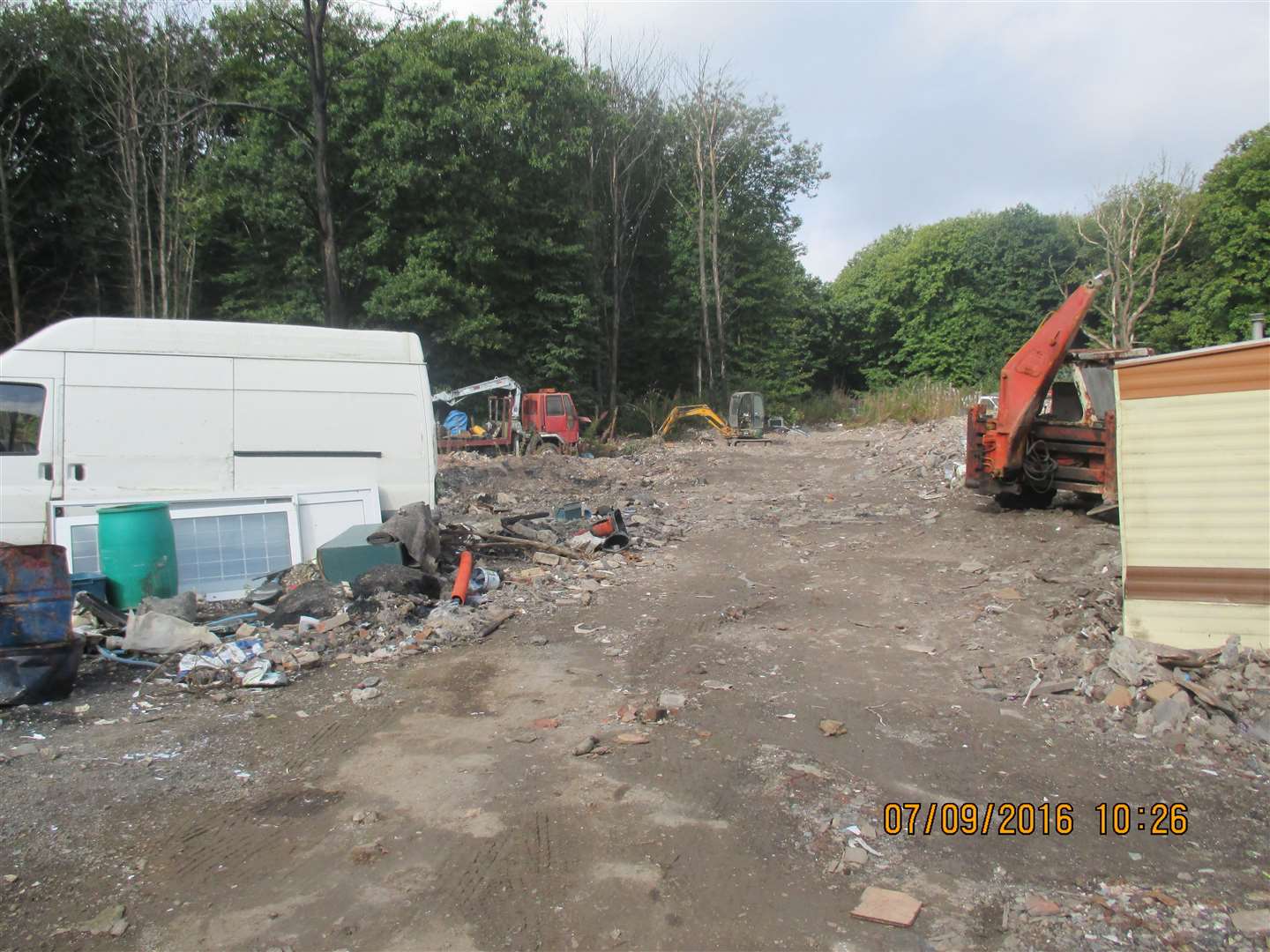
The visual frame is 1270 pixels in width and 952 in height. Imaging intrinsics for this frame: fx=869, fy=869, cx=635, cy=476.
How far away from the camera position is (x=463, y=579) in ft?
26.9

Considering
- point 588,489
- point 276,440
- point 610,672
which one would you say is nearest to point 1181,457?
point 610,672

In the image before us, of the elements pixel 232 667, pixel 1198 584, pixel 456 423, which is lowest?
pixel 232 667

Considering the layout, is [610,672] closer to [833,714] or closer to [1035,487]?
[833,714]

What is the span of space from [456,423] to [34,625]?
61.9 ft

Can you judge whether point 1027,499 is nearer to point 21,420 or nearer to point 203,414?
point 203,414

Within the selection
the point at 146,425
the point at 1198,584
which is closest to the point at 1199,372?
the point at 1198,584

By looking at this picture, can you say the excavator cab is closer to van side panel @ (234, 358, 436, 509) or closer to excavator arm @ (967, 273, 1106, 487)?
excavator arm @ (967, 273, 1106, 487)

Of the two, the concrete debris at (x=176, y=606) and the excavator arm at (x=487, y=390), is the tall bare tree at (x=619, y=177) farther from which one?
the concrete debris at (x=176, y=606)

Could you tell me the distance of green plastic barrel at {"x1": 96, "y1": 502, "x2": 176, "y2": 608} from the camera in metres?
7.29

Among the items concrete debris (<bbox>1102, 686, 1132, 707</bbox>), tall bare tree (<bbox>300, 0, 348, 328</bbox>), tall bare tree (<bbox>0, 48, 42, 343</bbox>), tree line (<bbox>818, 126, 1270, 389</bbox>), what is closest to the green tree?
tree line (<bbox>818, 126, 1270, 389</bbox>)

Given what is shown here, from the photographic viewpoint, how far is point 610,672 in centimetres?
639

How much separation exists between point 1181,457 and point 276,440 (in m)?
7.98

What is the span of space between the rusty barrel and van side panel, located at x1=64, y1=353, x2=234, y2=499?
3018mm

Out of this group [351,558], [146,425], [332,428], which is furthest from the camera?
[332,428]
